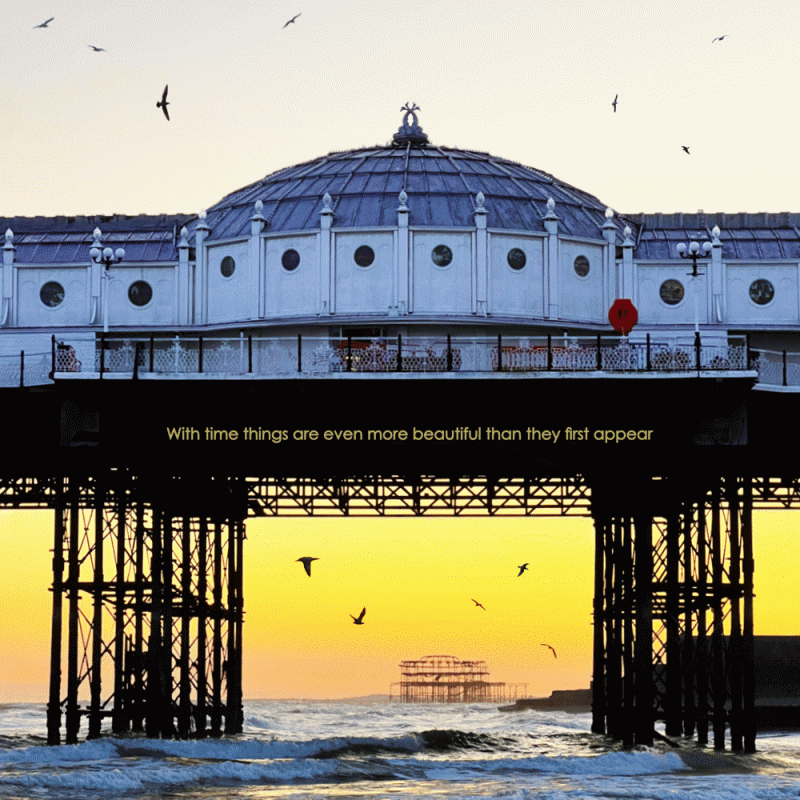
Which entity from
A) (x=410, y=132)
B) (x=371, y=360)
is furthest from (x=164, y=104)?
(x=410, y=132)

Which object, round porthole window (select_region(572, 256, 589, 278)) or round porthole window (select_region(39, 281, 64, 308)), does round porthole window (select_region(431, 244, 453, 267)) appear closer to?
round porthole window (select_region(572, 256, 589, 278))

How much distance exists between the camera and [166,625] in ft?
248

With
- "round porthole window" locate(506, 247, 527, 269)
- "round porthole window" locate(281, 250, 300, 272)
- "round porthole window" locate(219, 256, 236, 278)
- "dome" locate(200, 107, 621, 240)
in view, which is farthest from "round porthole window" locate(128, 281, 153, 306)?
"round porthole window" locate(506, 247, 527, 269)

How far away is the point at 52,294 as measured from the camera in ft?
314

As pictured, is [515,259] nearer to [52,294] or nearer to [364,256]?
[364,256]

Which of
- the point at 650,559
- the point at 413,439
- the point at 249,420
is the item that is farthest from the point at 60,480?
the point at 650,559

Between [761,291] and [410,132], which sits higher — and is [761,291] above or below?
below

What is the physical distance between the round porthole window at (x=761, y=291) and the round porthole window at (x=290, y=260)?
19.4 metres

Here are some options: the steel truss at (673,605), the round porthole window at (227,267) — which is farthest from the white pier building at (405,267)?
the steel truss at (673,605)

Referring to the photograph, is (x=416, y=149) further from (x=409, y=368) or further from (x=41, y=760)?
(x=41, y=760)

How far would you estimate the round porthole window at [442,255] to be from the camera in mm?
90375

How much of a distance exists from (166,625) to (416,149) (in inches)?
1293

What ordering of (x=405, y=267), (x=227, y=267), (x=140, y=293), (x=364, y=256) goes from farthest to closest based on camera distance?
(x=140, y=293) < (x=227, y=267) < (x=364, y=256) < (x=405, y=267)

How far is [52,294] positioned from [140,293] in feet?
13.2
